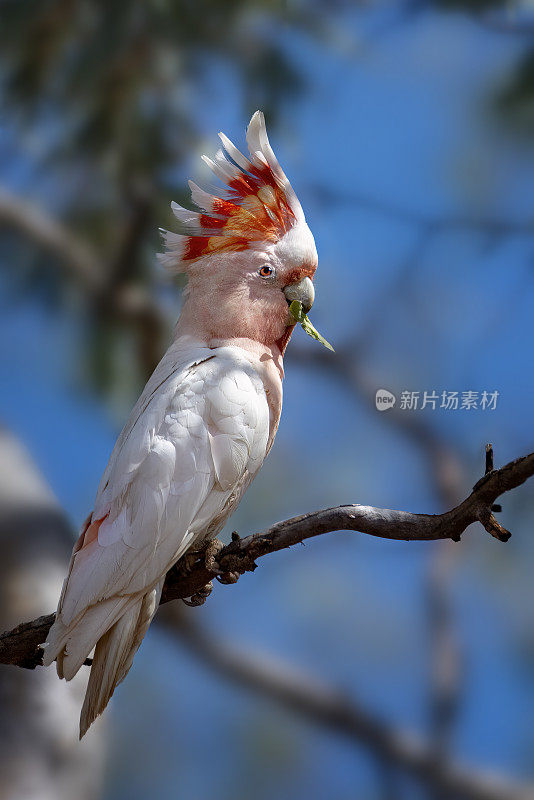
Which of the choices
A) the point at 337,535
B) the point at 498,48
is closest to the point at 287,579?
the point at 337,535

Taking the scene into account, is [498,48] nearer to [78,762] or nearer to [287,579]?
[287,579]

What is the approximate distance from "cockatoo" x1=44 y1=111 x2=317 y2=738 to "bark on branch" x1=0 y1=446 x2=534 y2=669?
3.4 inches

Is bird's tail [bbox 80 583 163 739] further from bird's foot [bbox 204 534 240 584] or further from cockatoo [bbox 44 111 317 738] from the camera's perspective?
bird's foot [bbox 204 534 240 584]

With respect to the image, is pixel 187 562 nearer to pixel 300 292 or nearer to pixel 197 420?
pixel 197 420

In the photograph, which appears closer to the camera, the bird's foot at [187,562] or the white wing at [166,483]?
the white wing at [166,483]

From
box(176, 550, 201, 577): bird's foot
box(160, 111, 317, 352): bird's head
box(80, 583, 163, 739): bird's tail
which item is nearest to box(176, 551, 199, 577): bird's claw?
box(176, 550, 201, 577): bird's foot

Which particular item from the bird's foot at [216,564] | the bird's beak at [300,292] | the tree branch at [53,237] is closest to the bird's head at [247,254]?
the bird's beak at [300,292]

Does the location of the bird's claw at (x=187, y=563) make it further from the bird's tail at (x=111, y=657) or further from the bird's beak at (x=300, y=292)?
the bird's beak at (x=300, y=292)

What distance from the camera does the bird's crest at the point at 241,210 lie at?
5.30 feet

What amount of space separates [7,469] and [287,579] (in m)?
0.95

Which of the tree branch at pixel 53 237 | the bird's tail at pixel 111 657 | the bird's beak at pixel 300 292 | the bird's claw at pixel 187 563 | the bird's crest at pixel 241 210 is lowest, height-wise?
the bird's tail at pixel 111 657

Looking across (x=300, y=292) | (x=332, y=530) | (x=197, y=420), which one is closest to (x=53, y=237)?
(x=300, y=292)

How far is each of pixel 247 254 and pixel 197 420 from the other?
0.37 metres

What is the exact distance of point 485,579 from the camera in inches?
88.0
